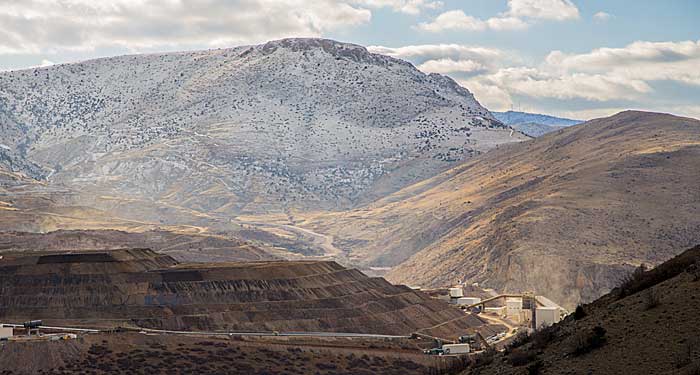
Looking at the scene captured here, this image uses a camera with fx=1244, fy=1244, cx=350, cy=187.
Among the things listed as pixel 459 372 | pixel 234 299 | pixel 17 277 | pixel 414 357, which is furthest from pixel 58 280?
pixel 459 372

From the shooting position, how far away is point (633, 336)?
119 feet

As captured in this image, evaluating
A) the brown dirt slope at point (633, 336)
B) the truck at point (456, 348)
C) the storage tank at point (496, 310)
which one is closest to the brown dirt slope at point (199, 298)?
the truck at point (456, 348)

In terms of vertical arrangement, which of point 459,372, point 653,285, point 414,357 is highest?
point 653,285

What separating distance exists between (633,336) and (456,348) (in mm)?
68017

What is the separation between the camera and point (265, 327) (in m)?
109

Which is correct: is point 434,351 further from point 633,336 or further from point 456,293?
point 633,336

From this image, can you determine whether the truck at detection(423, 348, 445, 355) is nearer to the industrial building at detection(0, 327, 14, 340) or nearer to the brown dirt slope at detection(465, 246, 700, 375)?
the industrial building at detection(0, 327, 14, 340)

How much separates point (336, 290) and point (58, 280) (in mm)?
27095

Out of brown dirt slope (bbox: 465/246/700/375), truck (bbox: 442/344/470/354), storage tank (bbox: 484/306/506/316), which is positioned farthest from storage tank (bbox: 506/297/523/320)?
brown dirt slope (bbox: 465/246/700/375)

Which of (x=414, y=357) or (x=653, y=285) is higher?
(x=653, y=285)

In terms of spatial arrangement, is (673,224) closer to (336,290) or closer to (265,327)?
(336,290)

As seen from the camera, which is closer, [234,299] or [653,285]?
[653,285]

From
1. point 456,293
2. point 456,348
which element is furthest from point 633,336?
point 456,293

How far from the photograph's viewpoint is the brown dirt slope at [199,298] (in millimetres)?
108625
